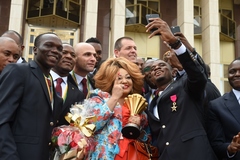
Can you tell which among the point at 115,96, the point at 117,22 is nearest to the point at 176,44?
the point at 115,96

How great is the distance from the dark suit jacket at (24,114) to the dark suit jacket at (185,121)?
4.45 ft

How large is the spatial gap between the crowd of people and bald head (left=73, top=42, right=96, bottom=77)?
77 centimetres

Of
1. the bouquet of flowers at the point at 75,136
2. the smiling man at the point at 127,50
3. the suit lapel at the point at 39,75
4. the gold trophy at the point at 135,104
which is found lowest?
the bouquet of flowers at the point at 75,136

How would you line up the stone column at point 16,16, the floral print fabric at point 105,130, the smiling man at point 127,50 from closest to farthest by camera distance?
the floral print fabric at point 105,130 → the smiling man at point 127,50 → the stone column at point 16,16

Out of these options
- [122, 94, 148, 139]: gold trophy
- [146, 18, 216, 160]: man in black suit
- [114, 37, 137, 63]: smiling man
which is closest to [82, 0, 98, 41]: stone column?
[114, 37, 137, 63]: smiling man

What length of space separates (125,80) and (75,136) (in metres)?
1.09

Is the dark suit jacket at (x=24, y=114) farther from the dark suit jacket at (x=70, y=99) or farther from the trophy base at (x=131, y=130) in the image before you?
the trophy base at (x=131, y=130)

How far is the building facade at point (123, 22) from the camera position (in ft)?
64.7

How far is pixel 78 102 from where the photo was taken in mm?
4262

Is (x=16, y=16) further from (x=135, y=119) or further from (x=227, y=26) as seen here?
(x=135, y=119)

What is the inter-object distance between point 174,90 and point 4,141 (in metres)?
2.05

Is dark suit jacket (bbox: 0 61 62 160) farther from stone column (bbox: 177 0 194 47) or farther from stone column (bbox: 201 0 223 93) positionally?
stone column (bbox: 201 0 223 93)

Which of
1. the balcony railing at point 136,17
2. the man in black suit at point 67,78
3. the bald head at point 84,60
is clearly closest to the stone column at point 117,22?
the balcony railing at point 136,17

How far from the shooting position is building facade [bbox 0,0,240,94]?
64.7 ft
